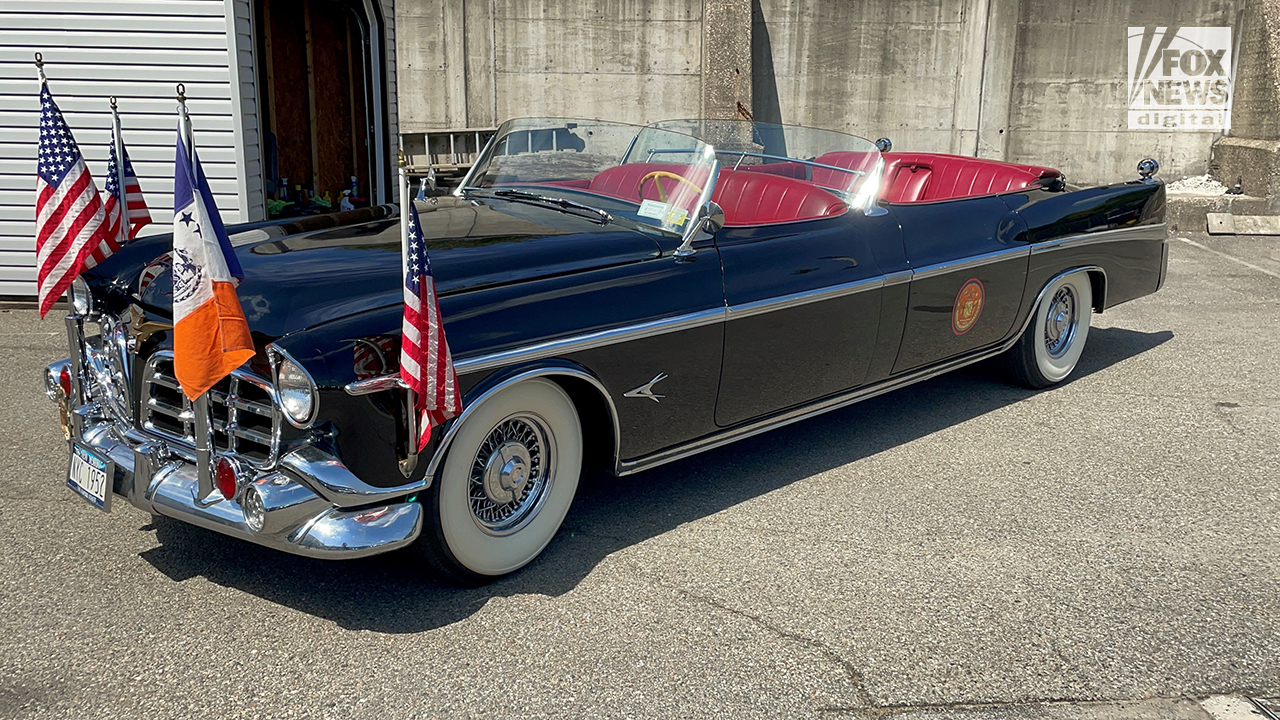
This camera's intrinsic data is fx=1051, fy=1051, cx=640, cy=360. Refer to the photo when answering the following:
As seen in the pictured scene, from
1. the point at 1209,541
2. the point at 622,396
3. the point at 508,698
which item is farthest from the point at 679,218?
the point at 1209,541

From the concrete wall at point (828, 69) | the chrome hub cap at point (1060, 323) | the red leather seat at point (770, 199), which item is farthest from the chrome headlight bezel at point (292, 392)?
the concrete wall at point (828, 69)

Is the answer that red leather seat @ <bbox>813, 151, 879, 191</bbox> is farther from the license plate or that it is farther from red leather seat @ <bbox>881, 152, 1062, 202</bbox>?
the license plate

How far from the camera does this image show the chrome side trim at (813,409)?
3900 millimetres

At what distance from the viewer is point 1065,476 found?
4562mm

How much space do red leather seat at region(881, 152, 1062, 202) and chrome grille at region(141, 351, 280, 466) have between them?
409 cm

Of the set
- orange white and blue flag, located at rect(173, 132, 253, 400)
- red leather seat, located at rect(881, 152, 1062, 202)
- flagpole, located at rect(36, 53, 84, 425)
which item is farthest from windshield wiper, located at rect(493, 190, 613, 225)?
red leather seat, located at rect(881, 152, 1062, 202)

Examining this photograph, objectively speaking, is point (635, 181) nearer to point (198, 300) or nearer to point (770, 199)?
point (770, 199)

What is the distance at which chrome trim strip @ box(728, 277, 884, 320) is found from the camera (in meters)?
4.04

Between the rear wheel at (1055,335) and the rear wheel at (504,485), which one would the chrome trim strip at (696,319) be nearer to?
the rear wheel at (504,485)

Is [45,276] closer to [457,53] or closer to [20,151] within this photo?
[20,151]

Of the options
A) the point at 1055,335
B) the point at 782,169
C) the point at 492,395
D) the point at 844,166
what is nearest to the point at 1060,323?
the point at 1055,335

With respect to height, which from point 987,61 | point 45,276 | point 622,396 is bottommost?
point 622,396

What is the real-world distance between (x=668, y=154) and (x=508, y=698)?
231cm

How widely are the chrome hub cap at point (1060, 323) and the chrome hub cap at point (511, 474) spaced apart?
3.39m
